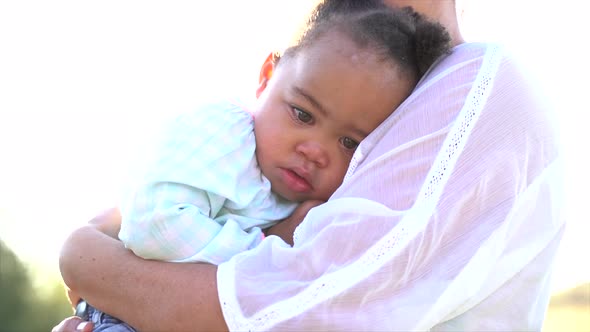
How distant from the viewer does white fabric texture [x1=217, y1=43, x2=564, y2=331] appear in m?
1.54

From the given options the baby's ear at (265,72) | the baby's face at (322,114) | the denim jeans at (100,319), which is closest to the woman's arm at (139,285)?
the denim jeans at (100,319)

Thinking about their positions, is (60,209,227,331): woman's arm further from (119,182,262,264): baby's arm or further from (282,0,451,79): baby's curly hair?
(282,0,451,79): baby's curly hair

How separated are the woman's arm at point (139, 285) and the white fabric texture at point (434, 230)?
49 mm

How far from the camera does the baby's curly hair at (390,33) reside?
1.91 m

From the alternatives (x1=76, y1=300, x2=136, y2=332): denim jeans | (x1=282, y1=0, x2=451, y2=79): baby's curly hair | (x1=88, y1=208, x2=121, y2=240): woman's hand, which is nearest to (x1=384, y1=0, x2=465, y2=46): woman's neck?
(x1=282, y1=0, x2=451, y2=79): baby's curly hair

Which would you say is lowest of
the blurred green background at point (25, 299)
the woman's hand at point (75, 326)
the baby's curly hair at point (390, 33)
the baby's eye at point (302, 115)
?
the blurred green background at point (25, 299)

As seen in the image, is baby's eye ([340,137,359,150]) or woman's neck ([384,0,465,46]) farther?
woman's neck ([384,0,465,46])

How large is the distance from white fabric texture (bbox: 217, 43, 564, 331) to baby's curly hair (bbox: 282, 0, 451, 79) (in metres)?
0.18

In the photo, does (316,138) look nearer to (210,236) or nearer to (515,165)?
(210,236)

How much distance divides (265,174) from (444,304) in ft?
1.99

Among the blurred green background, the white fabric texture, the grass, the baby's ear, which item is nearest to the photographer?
the white fabric texture

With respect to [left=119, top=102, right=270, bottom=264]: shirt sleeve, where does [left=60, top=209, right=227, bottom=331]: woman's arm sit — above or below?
below

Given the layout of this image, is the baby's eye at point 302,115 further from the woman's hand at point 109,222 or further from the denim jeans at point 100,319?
the denim jeans at point 100,319

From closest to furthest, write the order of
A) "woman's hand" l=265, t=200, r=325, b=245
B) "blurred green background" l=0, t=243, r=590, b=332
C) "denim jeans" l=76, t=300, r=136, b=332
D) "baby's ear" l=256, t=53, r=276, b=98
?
"denim jeans" l=76, t=300, r=136, b=332 < "woman's hand" l=265, t=200, r=325, b=245 < "baby's ear" l=256, t=53, r=276, b=98 < "blurred green background" l=0, t=243, r=590, b=332
